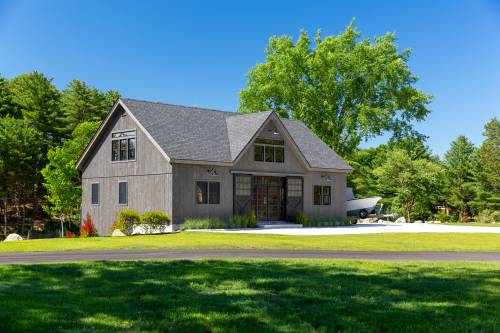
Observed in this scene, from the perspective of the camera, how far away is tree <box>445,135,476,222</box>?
221ft

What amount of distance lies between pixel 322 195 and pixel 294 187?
2869 millimetres

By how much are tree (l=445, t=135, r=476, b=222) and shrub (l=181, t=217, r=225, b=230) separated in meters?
38.3

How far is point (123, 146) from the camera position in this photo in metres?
38.4

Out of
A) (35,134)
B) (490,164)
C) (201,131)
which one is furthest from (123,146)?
(490,164)

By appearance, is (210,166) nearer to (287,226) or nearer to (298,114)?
(287,226)

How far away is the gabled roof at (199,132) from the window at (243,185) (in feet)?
5.17

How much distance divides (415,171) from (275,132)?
1925cm

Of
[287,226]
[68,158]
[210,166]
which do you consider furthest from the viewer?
[68,158]

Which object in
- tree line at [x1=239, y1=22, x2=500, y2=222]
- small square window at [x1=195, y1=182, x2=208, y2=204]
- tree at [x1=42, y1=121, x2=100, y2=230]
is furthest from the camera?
tree line at [x1=239, y1=22, x2=500, y2=222]

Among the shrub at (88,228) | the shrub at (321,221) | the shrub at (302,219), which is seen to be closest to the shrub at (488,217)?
the shrub at (321,221)

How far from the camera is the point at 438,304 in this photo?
10062 mm

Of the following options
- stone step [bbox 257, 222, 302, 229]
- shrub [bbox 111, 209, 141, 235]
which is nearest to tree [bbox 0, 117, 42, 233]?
shrub [bbox 111, 209, 141, 235]

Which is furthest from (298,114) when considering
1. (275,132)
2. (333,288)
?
(333,288)

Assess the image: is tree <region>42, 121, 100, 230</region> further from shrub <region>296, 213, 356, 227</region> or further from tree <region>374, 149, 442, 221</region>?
tree <region>374, 149, 442, 221</region>
